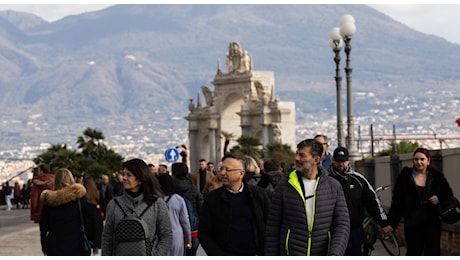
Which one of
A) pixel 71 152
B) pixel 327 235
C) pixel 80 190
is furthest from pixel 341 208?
pixel 71 152

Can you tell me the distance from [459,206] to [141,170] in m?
4.75

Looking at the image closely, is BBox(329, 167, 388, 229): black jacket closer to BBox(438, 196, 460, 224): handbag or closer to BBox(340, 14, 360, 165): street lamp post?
BBox(438, 196, 460, 224): handbag

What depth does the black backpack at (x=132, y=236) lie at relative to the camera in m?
10.1

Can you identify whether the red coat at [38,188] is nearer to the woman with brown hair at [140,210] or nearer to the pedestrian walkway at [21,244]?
the pedestrian walkway at [21,244]

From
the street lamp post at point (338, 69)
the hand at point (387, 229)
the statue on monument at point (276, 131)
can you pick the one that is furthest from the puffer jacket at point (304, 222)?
the statue on monument at point (276, 131)

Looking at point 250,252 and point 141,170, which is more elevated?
point 141,170

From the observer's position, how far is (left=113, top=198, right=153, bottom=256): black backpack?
1008cm

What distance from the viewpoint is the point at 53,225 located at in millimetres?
12695

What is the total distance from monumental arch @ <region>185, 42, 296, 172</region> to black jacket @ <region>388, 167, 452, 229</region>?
10195cm

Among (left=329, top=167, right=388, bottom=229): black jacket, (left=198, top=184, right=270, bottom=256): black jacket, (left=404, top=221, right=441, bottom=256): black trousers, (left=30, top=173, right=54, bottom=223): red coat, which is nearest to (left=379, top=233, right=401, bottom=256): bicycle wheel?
(left=30, top=173, right=54, bottom=223): red coat

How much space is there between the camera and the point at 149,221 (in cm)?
1020

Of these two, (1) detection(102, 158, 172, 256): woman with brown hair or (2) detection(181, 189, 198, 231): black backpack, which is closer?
(1) detection(102, 158, 172, 256): woman with brown hair

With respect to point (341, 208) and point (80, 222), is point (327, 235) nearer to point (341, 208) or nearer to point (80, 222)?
point (341, 208)

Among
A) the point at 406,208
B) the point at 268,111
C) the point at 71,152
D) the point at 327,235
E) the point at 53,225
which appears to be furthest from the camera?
the point at 268,111
